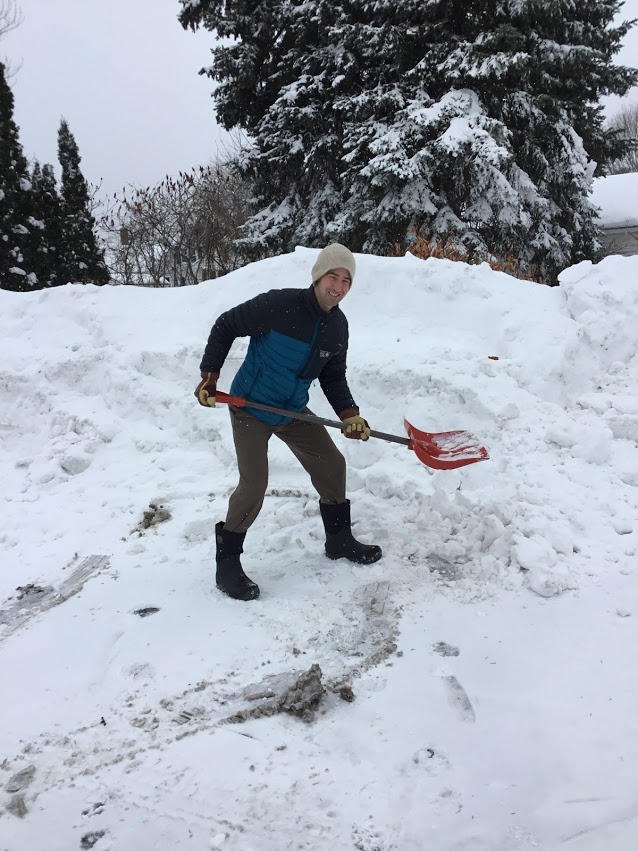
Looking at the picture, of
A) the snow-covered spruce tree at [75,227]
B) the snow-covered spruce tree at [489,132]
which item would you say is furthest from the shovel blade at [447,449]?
the snow-covered spruce tree at [75,227]

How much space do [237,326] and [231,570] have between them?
127 centimetres

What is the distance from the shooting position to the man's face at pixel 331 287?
2.57 metres

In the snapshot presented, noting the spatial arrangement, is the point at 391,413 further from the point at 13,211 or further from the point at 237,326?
the point at 13,211

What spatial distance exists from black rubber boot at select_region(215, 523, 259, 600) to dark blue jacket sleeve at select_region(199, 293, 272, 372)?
89 cm

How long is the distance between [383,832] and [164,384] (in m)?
4.02

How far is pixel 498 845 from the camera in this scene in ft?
5.06

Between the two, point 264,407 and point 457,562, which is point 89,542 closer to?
point 264,407

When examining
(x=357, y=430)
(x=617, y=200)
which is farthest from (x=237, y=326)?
(x=617, y=200)

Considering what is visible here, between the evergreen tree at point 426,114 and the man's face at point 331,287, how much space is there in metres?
6.71

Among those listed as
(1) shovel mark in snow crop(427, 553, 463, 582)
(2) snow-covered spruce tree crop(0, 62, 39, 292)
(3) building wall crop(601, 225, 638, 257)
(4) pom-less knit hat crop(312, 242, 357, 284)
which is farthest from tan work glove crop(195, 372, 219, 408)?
(3) building wall crop(601, 225, 638, 257)

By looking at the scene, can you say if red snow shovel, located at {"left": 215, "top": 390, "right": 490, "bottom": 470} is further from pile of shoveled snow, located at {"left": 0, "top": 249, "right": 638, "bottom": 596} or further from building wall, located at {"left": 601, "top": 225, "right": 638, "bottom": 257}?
building wall, located at {"left": 601, "top": 225, "right": 638, "bottom": 257}

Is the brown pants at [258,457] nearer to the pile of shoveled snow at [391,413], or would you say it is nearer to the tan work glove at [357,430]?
the tan work glove at [357,430]

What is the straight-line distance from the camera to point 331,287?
2.58 meters

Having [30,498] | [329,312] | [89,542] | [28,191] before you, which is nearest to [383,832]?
[329,312]
